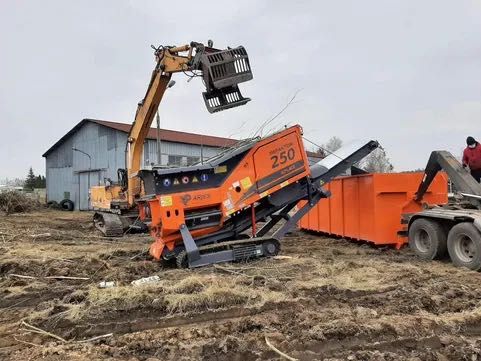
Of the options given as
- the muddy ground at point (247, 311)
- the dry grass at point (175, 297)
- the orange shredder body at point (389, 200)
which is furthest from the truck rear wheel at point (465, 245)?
the dry grass at point (175, 297)

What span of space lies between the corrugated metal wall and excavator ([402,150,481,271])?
23073mm

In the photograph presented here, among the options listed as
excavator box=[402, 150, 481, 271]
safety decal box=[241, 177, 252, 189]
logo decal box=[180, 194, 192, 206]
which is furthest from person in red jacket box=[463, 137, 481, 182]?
logo decal box=[180, 194, 192, 206]

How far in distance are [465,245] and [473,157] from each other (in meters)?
2.63

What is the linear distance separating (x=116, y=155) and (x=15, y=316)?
90.5 ft

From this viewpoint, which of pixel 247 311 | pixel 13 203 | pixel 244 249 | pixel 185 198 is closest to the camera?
pixel 247 311

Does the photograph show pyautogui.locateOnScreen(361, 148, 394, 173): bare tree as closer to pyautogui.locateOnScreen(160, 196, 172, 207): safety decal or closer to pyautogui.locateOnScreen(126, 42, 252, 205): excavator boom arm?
pyautogui.locateOnScreen(126, 42, 252, 205): excavator boom arm

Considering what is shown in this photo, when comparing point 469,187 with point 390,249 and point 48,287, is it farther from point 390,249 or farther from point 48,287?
point 48,287

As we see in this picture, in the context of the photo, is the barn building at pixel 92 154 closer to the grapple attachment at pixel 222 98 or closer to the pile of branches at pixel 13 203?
the pile of branches at pixel 13 203

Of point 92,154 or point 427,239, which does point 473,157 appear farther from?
point 92,154

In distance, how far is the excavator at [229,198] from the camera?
24.8 ft

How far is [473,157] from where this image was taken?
9.41 m

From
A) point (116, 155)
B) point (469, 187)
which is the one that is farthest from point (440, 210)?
point (116, 155)

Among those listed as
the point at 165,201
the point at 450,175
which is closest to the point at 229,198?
the point at 165,201

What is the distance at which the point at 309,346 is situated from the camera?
13.6ft
